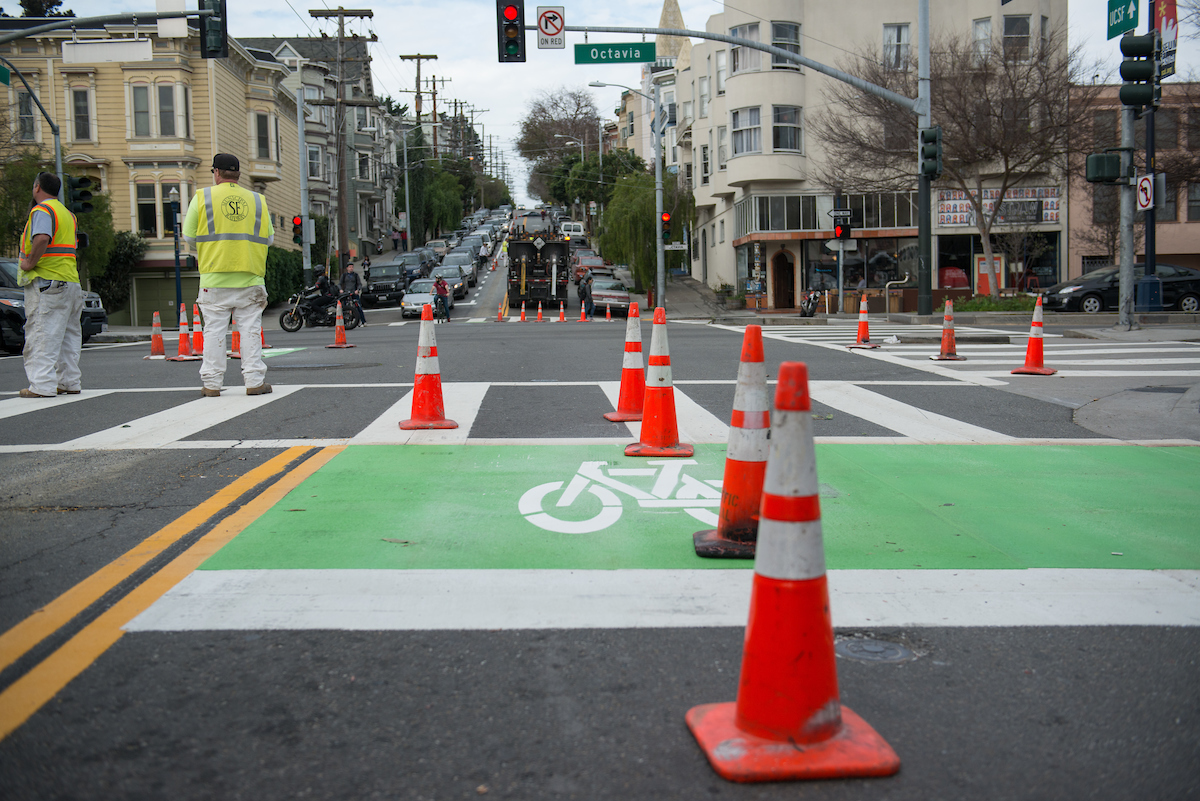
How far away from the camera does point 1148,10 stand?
57.4 ft

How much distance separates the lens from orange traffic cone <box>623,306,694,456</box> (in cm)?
627

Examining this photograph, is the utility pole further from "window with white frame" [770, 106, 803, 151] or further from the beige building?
"window with white frame" [770, 106, 803, 151]

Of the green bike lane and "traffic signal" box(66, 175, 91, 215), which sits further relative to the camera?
"traffic signal" box(66, 175, 91, 215)

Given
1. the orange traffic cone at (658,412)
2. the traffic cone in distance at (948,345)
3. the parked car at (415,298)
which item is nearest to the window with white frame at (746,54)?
the parked car at (415,298)

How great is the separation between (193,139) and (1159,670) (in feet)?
137

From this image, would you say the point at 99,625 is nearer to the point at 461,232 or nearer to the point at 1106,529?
the point at 1106,529

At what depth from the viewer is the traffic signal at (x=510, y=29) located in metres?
20.0

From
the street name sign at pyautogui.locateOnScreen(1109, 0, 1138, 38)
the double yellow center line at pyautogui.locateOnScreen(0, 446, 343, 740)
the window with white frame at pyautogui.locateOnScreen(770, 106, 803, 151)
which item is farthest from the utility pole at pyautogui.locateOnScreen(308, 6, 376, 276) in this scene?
the double yellow center line at pyautogui.locateOnScreen(0, 446, 343, 740)

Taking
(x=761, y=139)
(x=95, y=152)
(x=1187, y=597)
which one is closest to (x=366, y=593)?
(x=1187, y=597)

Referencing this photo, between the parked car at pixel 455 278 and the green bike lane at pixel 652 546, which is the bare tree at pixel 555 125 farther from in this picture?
the green bike lane at pixel 652 546

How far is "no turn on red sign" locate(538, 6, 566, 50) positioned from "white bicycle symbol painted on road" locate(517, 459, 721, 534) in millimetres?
16314

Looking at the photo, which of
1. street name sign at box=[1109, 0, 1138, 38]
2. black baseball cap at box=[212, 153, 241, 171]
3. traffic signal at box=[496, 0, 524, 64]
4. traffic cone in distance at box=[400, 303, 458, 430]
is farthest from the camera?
traffic signal at box=[496, 0, 524, 64]

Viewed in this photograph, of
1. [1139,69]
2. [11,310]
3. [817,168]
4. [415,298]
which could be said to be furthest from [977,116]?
[11,310]

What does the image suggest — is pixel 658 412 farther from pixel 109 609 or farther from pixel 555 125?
pixel 555 125
